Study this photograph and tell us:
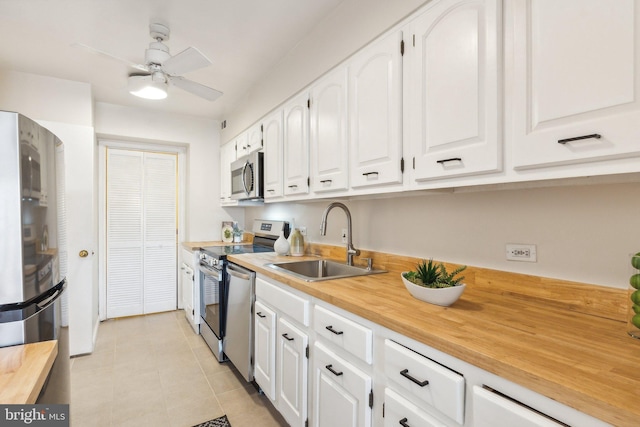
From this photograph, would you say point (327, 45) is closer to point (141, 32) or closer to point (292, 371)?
point (141, 32)

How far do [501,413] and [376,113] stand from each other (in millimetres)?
1273

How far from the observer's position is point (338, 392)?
1265mm

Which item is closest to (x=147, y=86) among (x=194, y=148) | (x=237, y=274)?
(x=237, y=274)

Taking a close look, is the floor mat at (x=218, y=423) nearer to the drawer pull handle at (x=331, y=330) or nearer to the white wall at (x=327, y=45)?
the drawer pull handle at (x=331, y=330)

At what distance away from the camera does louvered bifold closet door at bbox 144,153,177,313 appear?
394 cm

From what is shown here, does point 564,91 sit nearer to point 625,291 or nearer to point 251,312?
point 625,291

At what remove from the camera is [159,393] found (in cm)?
218

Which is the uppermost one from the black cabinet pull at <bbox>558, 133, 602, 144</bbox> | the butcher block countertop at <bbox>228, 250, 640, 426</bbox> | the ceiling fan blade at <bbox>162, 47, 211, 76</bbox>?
the ceiling fan blade at <bbox>162, 47, 211, 76</bbox>

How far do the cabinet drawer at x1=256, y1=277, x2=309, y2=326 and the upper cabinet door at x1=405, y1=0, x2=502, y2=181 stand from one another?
2.68ft

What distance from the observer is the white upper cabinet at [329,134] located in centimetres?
178

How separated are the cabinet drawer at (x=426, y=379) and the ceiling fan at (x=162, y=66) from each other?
1936mm

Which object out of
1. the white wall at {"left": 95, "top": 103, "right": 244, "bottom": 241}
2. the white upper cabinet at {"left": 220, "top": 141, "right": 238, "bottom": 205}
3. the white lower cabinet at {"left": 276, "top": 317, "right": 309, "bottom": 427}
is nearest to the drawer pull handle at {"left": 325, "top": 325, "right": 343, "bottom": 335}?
the white lower cabinet at {"left": 276, "top": 317, "right": 309, "bottom": 427}

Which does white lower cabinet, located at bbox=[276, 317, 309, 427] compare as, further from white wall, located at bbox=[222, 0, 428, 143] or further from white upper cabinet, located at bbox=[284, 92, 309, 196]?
white wall, located at bbox=[222, 0, 428, 143]

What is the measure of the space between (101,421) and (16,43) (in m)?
2.71
